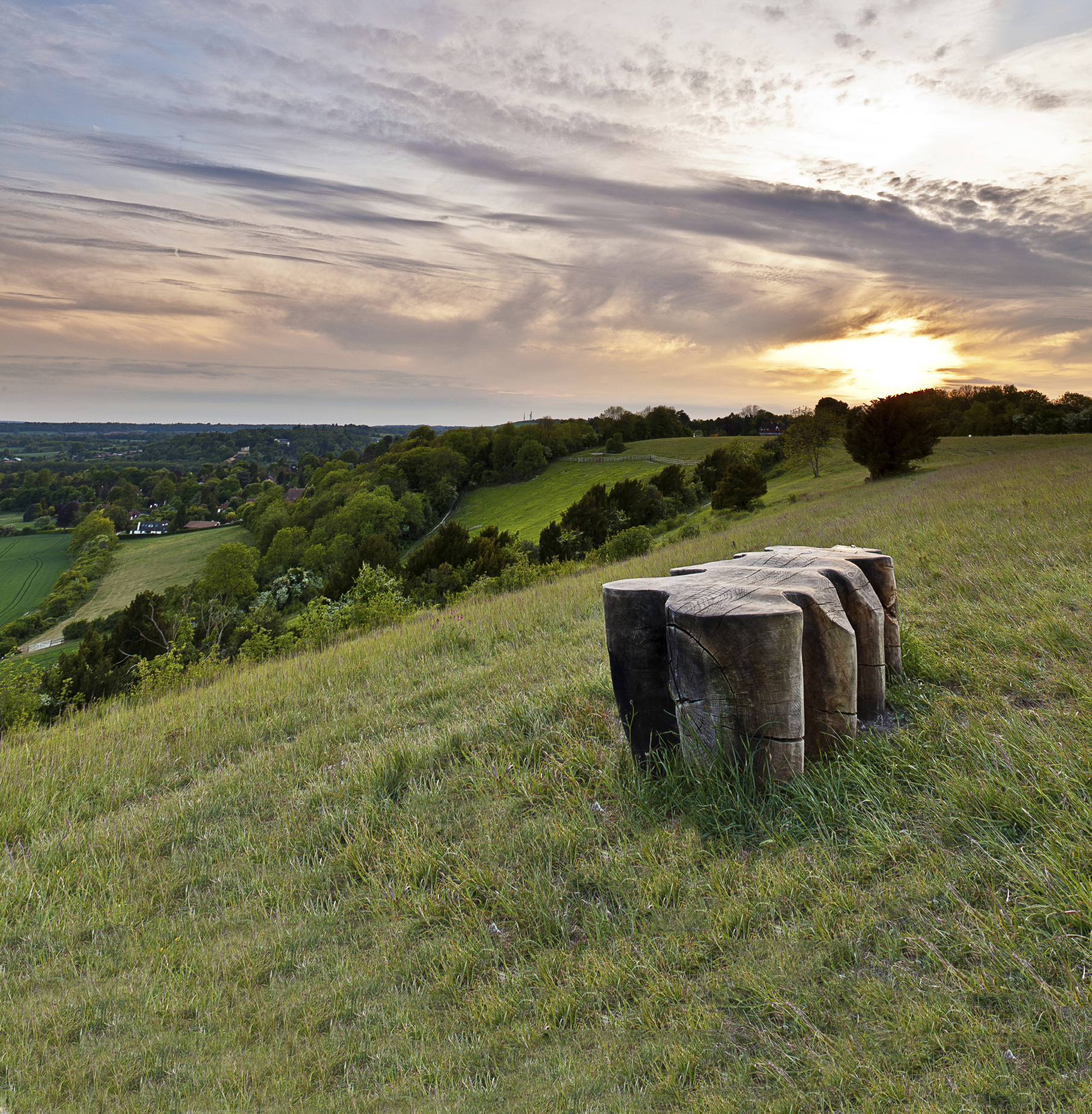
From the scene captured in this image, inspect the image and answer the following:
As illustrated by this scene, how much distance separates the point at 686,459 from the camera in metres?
78.4

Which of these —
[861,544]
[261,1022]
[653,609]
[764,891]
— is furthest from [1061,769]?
[861,544]

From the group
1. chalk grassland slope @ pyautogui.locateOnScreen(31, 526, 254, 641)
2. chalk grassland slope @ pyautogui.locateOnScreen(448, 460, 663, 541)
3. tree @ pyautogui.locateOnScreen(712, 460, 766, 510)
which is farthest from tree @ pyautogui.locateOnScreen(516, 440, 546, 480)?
tree @ pyautogui.locateOnScreen(712, 460, 766, 510)

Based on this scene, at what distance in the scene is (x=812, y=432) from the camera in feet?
161

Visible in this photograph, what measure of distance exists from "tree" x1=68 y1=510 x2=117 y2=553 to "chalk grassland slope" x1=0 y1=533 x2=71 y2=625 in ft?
7.42

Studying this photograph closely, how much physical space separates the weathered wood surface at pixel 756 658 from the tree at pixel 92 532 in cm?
12669

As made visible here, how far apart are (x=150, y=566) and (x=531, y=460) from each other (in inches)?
2474

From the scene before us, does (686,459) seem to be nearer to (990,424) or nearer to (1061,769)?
(990,424)

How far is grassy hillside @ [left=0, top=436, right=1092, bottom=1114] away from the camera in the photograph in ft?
6.43

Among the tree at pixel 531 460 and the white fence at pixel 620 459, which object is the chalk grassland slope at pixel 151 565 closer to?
the tree at pixel 531 460

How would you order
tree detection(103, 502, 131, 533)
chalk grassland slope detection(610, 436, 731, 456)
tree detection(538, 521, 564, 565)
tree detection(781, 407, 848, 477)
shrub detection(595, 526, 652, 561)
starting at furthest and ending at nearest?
tree detection(103, 502, 131, 533) → chalk grassland slope detection(610, 436, 731, 456) → tree detection(781, 407, 848, 477) → tree detection(538, 521, 564, 565) → shrub detection(595, 526, 652, 561)

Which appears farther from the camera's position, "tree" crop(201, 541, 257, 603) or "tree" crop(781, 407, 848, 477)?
"tree" crop(201, 541, 257, 603)

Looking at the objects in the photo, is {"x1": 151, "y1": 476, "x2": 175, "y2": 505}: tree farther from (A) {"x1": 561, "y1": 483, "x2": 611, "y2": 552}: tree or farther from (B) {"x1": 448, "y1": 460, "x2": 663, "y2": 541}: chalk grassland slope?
(A) {"x1": 561, "y1": 483, "x2": 611, "y2": 552}: tree

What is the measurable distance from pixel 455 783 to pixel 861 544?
823 cm

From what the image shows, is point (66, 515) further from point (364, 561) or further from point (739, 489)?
point (739, 489)
